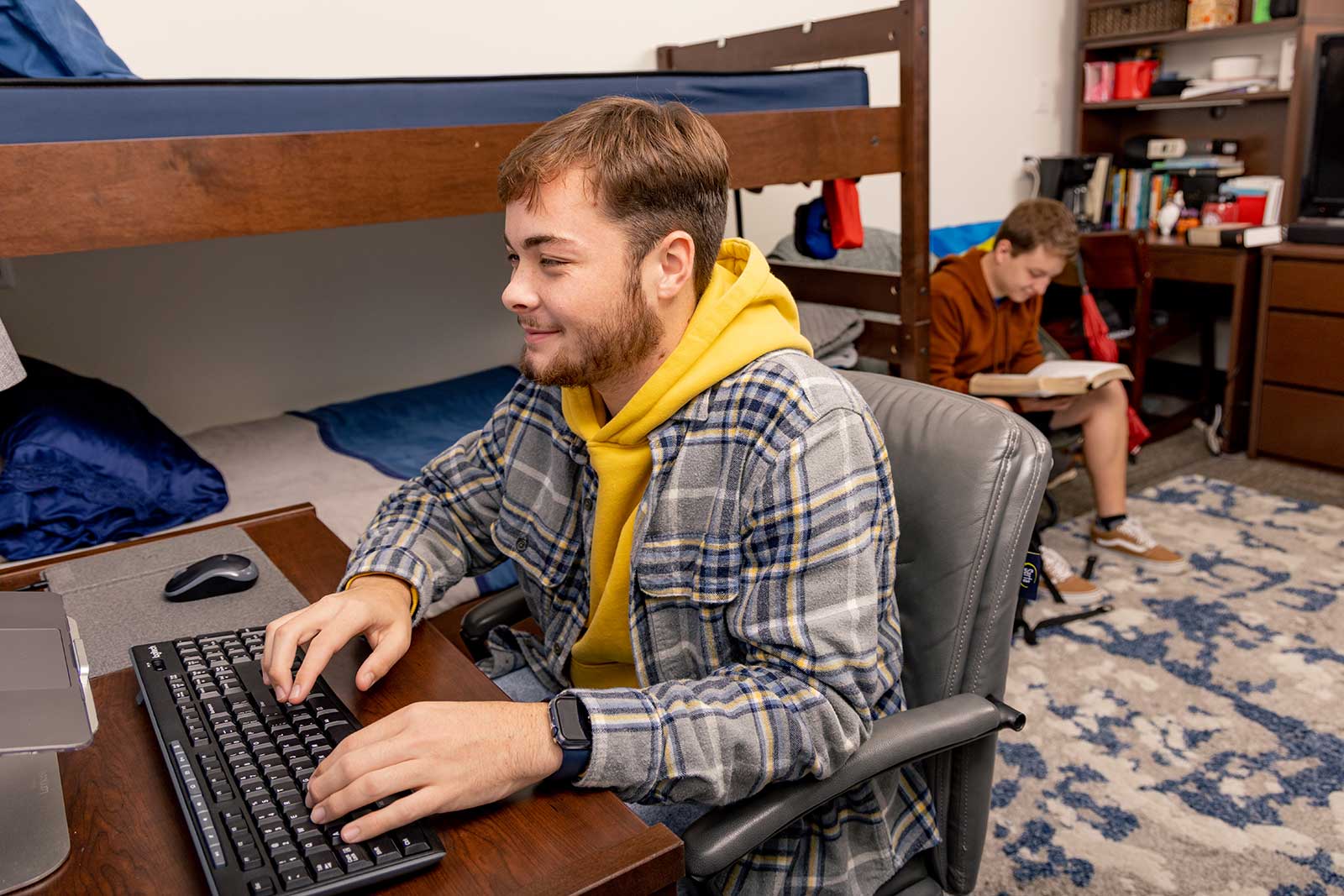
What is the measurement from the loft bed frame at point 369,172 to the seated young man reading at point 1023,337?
238 millimetres

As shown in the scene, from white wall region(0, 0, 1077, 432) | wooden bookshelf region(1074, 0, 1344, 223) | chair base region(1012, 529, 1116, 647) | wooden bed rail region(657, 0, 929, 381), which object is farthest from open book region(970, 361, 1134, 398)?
wooden bookshelf region(1074, 0, 1344, 223)

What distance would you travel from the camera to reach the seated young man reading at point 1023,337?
256cm

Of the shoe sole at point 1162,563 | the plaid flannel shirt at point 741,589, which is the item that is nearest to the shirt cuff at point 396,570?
the plaid flannel shirt at point 741,589

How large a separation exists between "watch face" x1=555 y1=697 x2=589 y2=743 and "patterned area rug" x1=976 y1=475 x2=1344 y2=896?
3.53 feet

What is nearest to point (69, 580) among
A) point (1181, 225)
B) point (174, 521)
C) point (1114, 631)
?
point (174, 521)

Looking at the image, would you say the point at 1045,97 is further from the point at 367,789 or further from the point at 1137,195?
the point at 367,789

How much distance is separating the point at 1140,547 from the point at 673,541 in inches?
81.7

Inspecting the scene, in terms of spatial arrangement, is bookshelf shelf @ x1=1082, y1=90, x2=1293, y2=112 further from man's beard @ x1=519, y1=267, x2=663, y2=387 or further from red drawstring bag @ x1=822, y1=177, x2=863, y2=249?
man's beard @ x1=519, y1=267, x2=663, y2=387

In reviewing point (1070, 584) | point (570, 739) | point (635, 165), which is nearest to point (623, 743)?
point (570, 739)

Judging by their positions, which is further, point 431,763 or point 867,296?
point 867,296

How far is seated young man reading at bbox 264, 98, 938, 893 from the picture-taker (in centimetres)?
80

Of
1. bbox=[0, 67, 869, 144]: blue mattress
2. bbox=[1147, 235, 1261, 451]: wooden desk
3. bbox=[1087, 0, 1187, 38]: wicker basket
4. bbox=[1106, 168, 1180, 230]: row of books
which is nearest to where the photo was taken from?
bbox=[0, 67, 869, 144]: blue mattress

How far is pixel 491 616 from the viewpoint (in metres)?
1.31

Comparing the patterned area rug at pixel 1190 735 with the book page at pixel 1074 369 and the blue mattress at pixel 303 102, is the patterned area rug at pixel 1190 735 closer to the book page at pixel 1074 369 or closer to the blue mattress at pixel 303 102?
the book page at pixel 1074 369
